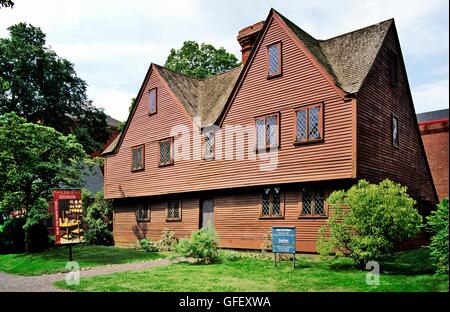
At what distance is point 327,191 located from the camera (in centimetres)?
1953

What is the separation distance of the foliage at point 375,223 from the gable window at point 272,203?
19.3 feet

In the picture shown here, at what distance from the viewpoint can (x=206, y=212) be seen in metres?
25.4

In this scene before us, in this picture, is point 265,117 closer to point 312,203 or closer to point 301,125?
point 301,125

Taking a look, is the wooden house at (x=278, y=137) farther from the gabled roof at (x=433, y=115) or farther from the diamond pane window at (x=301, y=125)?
the gabled roof at (x=433, y=115)

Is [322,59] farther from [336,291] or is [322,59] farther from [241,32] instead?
[336,291]

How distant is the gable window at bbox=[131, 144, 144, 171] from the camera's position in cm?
2964

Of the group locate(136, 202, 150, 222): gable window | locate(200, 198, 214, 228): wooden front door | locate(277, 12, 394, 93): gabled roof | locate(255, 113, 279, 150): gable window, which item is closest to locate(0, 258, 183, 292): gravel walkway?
locate(200, 198, 214, 228): wooden front door

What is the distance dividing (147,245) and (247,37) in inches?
550

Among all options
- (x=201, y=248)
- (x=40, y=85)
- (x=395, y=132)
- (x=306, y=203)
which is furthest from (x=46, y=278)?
(x=40, y=85)

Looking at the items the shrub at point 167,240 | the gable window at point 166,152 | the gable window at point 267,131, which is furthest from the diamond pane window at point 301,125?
the shrub at point 167,240

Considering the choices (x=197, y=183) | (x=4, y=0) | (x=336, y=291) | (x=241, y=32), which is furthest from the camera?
(x=241, y=32)

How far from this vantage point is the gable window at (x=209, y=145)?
24781mm

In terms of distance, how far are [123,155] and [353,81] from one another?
17597mm

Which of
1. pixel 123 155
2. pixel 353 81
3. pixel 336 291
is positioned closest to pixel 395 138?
pixel 353 81
